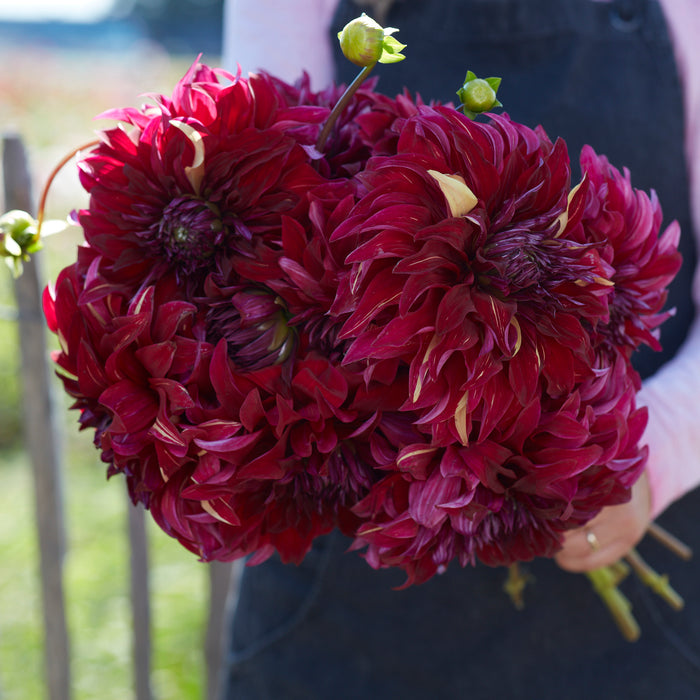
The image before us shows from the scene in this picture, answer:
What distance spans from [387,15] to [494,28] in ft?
0.35

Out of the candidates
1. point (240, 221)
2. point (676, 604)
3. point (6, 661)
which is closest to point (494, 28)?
point (240, 221)

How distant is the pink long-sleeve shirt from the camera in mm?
570

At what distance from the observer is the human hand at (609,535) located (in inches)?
20.7

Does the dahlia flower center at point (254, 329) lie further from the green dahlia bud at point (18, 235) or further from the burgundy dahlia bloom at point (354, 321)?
the green dahlia bud at point (18, 235)

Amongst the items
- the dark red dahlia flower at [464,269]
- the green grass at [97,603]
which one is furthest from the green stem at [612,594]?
the green grass at [97,603]

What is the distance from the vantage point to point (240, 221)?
0.36m

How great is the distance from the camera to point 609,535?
53cm

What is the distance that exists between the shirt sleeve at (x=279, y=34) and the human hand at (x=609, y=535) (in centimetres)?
47

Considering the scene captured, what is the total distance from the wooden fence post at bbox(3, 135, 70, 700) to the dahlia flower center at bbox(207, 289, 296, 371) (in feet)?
1.86

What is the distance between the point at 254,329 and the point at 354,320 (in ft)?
0.23

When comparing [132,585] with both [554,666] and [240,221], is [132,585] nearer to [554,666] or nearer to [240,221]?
[554,666]

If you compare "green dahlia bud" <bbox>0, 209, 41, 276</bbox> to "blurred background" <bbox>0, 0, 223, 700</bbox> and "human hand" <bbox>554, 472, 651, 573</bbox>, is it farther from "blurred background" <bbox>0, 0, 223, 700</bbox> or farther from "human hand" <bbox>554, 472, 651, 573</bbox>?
"human hand" <bbox>554, 472, 651, 573</bbox>

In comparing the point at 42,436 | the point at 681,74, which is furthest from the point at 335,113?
the point at 42,436

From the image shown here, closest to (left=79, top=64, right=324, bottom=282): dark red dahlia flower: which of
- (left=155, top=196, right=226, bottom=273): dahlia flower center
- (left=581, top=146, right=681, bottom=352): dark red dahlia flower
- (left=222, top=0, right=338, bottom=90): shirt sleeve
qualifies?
(left=155, top=196, right=226, bottom=273): dahlia flower center
